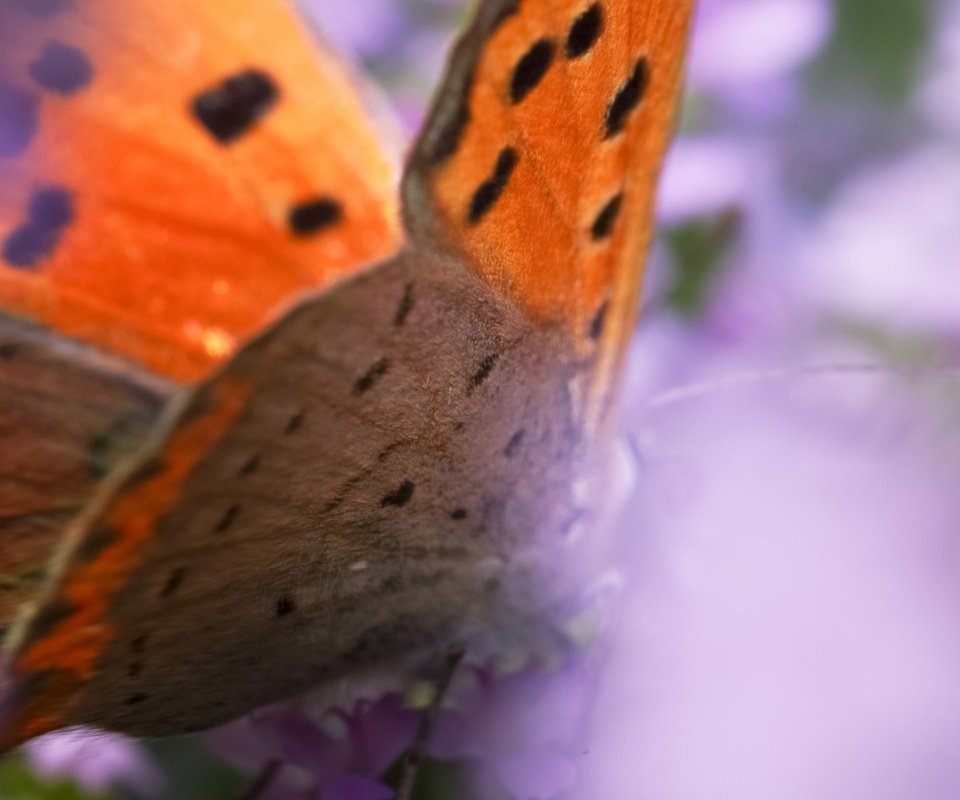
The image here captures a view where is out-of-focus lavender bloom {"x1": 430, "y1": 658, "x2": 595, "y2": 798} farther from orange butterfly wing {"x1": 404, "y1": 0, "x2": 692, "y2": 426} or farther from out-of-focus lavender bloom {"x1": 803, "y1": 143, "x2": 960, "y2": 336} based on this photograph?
out-of-focus lavender bloom {"x1": 803, "y1": 143, "x2": 960, "y2": 336}

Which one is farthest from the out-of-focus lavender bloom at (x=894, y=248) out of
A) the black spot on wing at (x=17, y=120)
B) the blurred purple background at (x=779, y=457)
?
the black spot on wing at (x=17, y=120)

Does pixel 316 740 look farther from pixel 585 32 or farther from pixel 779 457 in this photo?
pixel 779 457

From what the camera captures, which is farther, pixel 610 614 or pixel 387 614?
pixel 610 614

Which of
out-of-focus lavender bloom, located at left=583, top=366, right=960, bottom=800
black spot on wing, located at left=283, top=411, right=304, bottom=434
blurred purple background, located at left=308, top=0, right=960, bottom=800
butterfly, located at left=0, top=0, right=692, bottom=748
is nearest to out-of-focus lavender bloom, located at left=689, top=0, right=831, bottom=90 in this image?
blurred purple background, located at left=308, top=0, right=960, bottom=800

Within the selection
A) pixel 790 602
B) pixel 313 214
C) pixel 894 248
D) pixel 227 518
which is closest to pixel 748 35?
pixel 894 248

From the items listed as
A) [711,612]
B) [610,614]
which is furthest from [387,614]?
[711,612]

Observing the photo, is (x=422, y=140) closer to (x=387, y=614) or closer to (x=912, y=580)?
(x=387, y=614)
